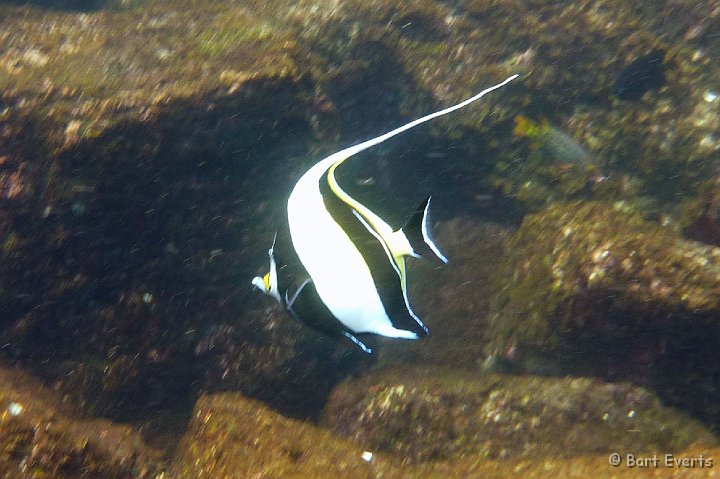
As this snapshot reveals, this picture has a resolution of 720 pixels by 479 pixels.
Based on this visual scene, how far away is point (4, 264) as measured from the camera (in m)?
3.60

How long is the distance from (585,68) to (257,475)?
5422 mm

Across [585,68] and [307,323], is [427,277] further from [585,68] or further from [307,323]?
[307,323]

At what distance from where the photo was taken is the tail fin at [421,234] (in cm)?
146

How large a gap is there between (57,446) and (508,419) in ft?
9.90

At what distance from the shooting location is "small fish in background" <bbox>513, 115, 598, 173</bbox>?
17.2ft

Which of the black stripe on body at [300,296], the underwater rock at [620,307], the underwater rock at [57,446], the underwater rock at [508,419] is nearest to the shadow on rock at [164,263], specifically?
the underwater rock at [57,446]

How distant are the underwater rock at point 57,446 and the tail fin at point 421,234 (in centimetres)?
275

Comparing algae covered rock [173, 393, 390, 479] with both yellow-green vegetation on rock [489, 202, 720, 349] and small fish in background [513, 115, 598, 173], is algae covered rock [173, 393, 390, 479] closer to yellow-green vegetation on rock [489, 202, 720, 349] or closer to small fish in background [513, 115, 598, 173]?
yellow-green vegetation on rock [489, 202, 720, 349]

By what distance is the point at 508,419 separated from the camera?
361cm

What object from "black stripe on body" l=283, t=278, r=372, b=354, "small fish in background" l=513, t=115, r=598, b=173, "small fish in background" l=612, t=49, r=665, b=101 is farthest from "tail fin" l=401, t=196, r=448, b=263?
"small fish in background" l=612, t=49, r=665, b=101

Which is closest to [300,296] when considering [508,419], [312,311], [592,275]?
[312,311]

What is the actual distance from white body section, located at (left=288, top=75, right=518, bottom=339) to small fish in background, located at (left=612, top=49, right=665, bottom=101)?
486 centimetres

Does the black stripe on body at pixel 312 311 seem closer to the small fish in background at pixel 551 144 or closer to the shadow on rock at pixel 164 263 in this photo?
the shadow on rock at pixel 164 263

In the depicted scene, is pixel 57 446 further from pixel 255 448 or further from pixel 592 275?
pixel 592 275
